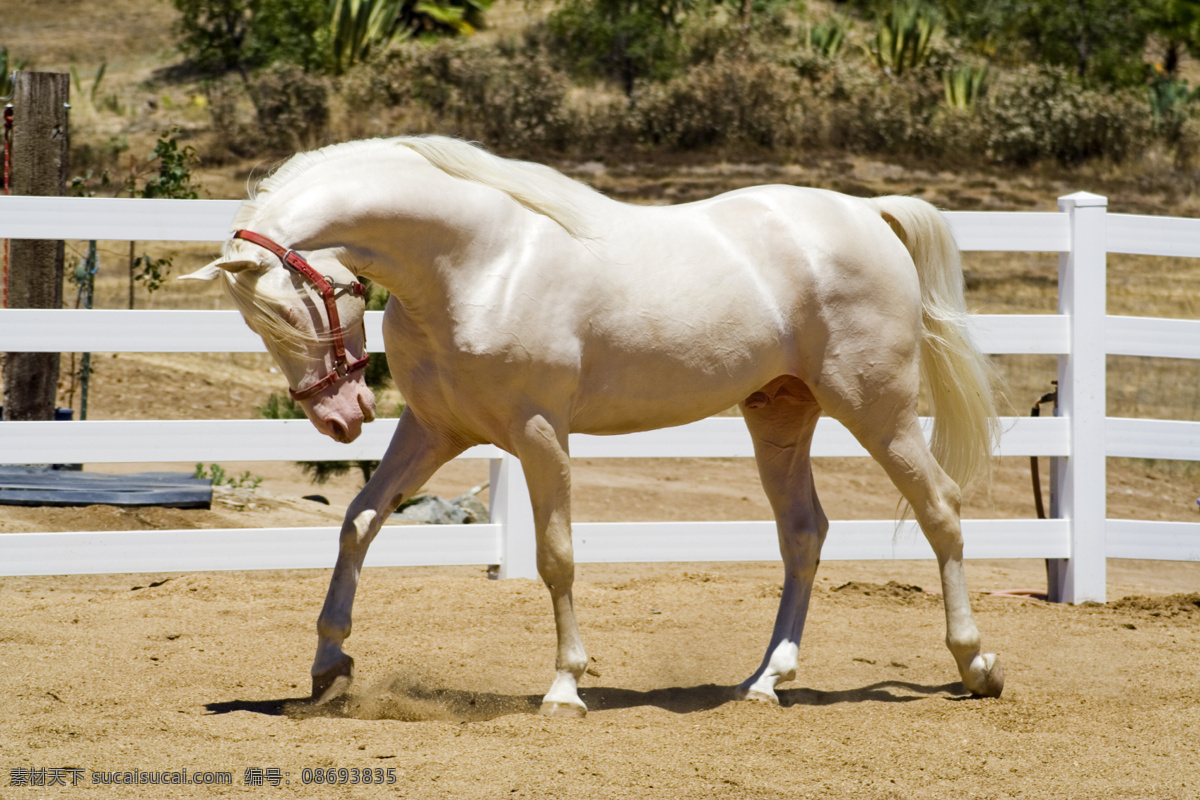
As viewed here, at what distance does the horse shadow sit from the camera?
3.46 m

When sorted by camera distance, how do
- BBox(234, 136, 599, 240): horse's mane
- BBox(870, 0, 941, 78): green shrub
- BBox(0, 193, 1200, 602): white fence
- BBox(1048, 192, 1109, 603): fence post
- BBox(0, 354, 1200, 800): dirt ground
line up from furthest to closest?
1. BBox(870, 0, 941, 78): green shrub
2. BBox(1048, 192, 1109, 603): fence post
3. BBox(0, 193, 1200, 602): white fence
4. BBox(234, 136, 599, 240): horse's mane
5. BBox(0, 354, 1200, 800): dirt ground

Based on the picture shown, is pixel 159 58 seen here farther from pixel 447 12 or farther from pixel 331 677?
pixel 331 677

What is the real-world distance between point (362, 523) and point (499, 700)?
2.30ft

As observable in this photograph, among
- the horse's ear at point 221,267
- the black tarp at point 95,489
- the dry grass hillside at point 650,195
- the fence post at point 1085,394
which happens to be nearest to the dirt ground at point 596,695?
the fence post at point 1085,394

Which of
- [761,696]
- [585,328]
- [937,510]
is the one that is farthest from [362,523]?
[937,510]

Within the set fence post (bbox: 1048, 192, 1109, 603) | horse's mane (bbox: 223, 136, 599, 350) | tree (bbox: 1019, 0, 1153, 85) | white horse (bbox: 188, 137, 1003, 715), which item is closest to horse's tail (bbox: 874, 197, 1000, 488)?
white horse (bbox: 188, 137, 1003, 715)

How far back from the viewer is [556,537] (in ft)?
11.4

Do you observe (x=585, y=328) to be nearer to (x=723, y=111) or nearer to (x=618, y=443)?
(x=618, y=443)

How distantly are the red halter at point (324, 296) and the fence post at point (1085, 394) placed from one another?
3.53m

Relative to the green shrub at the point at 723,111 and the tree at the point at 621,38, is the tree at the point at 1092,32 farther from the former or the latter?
the tree at the point at 621,38

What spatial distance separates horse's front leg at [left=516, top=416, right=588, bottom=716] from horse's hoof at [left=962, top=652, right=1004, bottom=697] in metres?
1.32

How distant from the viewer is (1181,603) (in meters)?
5.22

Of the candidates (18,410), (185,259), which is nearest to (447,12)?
(185,259)

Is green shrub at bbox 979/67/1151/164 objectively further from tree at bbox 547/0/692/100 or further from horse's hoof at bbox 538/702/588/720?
horse's hoof at bbox 538/702/588/720
